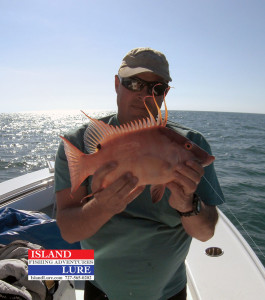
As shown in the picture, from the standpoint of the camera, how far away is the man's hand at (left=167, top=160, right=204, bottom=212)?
4.91 ft

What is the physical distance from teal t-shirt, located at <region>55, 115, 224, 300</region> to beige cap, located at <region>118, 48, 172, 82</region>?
64 centimetres

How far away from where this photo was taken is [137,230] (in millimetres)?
1794

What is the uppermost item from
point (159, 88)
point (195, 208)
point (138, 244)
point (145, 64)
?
point (145, 64)

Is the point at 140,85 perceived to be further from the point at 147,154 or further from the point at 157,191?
the point at 157,191

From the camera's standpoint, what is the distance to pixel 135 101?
1.99 m

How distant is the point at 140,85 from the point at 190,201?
3.16ft

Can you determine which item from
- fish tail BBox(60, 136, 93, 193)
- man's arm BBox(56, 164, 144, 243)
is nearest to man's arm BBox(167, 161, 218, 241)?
man's arm BBox(56, 164, 144, 243)

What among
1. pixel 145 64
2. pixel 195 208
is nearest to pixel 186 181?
pixel 195 208

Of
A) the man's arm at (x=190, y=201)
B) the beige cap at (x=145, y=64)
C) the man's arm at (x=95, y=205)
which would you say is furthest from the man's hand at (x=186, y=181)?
the beige cap at (x=145, y=64)

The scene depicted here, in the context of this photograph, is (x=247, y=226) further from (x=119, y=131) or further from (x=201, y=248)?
(x=119, y=131)

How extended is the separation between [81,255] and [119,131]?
1116mm

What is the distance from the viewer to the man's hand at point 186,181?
1.50 m

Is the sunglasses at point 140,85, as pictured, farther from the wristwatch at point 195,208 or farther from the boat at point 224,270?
the boat at point 224,270

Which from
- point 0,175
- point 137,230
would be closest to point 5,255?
point 137,230
